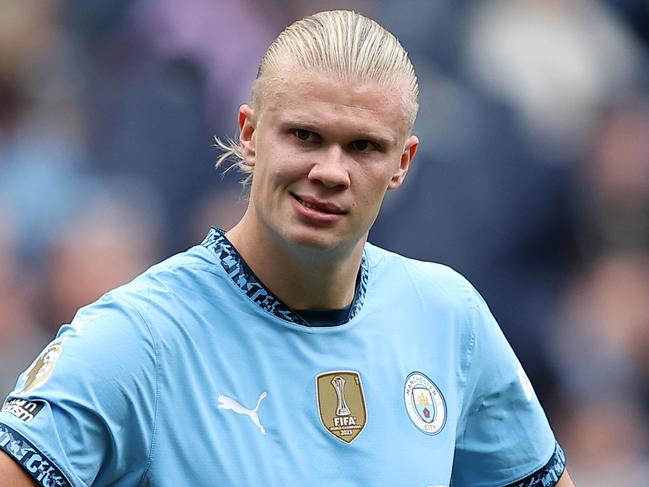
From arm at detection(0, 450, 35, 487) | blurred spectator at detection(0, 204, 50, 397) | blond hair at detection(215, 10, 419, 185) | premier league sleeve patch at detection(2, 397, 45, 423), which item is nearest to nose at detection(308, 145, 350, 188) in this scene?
blond hair at detection(215, 10, 419, 185)

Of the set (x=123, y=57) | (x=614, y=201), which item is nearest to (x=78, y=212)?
(x=123, y=57)

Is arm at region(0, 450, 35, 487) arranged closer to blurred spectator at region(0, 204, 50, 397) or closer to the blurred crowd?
blurred spectator at region(0, 204, 50, 397)

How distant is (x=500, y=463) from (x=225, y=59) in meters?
3.54

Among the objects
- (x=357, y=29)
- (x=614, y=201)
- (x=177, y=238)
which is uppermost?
(x=357, y=29)

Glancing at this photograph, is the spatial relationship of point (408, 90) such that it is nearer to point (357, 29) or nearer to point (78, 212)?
point (357, 29)

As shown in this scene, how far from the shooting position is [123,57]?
21.5 feet

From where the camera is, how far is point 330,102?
2951 millimetres

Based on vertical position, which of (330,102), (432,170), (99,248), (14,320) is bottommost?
(14,320)

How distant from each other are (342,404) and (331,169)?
1.78 ft

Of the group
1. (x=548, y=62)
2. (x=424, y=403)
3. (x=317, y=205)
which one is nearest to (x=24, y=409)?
(x=317, y=205)

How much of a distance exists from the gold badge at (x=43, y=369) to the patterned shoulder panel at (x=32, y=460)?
12cm

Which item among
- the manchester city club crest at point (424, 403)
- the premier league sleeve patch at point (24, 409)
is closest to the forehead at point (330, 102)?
the manchester city club crest at point (424, 403)

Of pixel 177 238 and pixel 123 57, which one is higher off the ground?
pixel 123 57

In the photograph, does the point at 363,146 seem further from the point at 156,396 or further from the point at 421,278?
the point at 156,396
